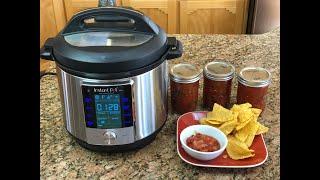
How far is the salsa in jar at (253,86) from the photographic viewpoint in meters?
0.92

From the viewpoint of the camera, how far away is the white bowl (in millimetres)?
805

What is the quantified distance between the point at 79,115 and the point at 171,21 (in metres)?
1.53

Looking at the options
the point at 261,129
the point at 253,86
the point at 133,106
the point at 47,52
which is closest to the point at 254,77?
the point at 253,86

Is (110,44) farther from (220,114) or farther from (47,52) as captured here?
(220,114)

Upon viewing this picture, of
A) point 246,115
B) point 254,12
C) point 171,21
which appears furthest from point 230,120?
point 171,21

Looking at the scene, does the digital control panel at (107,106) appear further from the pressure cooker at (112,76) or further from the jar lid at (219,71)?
the jar lid at (219,71)

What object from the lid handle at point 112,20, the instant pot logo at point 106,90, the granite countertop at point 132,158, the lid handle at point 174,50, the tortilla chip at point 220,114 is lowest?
the granite countertop at point 132,158

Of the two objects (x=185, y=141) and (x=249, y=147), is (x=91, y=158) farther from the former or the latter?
(x=249, y=147)

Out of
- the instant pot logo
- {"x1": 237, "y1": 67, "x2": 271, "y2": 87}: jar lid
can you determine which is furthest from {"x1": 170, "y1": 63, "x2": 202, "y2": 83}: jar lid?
the instant pot logo

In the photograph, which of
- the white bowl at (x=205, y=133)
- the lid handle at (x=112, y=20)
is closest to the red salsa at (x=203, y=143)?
the white bowl at (x=205, y=133)

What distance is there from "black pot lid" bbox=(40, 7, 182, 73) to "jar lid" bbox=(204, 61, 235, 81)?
0.43ft

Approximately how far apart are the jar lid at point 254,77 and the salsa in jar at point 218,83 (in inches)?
1.1

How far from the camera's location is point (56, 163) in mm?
853

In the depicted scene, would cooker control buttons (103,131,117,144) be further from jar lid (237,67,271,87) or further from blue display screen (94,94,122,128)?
jar lid (237,67,271,87)
